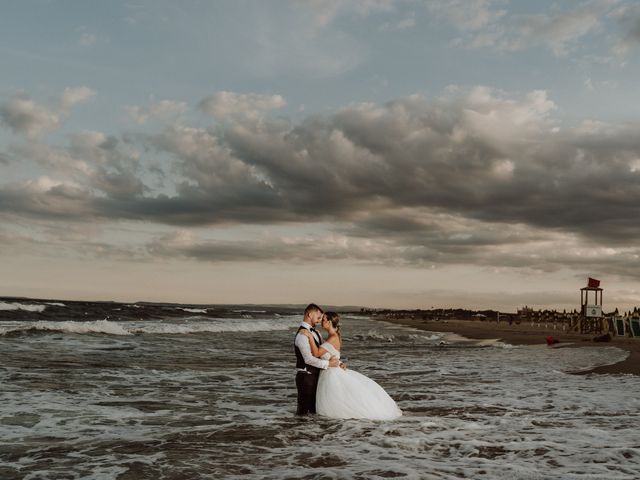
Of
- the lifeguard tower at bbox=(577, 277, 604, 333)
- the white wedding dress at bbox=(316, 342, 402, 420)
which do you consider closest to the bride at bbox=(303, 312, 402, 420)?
the white wedding dress at bbox=(316, 342, 402, 420)

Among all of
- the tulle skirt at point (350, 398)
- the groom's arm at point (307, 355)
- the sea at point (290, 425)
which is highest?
the groom's arm at point (307, 355)

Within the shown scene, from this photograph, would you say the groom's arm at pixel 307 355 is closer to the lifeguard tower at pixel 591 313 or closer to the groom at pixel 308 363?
the groom at pixel 308 363

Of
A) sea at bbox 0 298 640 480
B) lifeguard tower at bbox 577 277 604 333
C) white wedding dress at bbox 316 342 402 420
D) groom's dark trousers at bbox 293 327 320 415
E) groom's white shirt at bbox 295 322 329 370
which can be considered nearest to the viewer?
sea at bbox 0 298 640 480

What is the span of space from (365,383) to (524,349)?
20.2 metres

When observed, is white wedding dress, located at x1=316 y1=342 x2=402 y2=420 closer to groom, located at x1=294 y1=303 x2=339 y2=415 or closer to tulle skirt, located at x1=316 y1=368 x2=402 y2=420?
tulle skirt, located at x1=316 y1=368 x2=402 y2=420

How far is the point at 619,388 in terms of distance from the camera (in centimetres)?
1506

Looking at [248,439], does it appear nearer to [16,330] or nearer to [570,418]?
[570,418]

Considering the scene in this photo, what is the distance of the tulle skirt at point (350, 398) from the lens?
10539 millimetres

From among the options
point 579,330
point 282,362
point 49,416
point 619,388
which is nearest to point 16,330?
point 282,362

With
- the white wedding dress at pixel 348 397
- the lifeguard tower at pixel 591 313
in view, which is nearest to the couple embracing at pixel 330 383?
the white wedding dress at pixel 348 397

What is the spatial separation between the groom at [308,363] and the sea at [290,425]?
39 centimetres

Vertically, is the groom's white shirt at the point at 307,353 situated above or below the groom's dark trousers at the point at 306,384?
above

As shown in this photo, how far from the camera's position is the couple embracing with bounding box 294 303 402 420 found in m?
10.6

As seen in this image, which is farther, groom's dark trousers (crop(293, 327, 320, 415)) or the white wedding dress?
groom's dark trousers (crop(293, 327, 320, 415))
